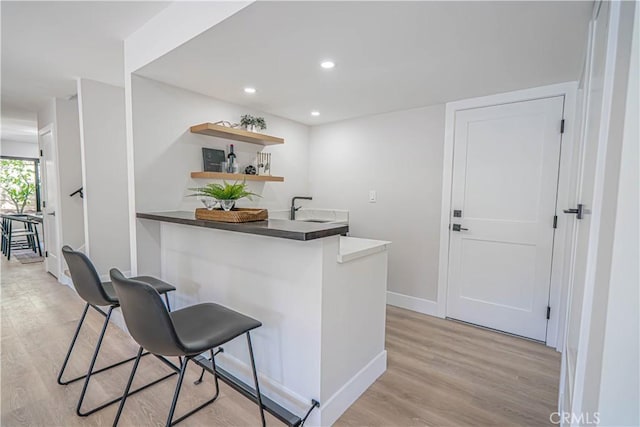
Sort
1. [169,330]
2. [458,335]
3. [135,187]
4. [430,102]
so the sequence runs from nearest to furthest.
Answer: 1. [169,330]
2. [135,187]
3. [458,335]
4. [430,102]

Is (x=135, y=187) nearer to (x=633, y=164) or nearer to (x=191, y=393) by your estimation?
(x=191, y=393)

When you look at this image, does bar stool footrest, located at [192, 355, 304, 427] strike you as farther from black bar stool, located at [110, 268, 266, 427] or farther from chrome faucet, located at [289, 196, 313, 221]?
chrome faucet, located at [289, 196, 313, 221]

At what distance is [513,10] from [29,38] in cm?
319

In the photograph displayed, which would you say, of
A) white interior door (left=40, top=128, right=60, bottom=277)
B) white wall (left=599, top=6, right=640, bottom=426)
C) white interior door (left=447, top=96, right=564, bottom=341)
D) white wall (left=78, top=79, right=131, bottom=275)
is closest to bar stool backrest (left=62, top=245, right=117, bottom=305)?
white wall (left=78, top=79, right=131, bottom=275)

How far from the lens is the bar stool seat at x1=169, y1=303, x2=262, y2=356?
1.27m

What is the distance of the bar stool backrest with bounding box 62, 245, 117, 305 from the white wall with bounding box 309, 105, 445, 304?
262 centimetres

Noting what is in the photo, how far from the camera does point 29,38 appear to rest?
7.30 ft

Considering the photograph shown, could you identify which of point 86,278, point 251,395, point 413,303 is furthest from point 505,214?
point 86,278

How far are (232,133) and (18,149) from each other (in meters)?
7.28

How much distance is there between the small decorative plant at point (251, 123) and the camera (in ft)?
10.2

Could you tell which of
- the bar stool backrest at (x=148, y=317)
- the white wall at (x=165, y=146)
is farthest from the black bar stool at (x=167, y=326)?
the white wall at (x=165, y=146)

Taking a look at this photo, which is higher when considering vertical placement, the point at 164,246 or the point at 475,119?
the point at 475,119

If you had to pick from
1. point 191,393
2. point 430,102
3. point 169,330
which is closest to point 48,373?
point 191,393

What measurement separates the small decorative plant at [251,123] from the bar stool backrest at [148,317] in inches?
85.6
